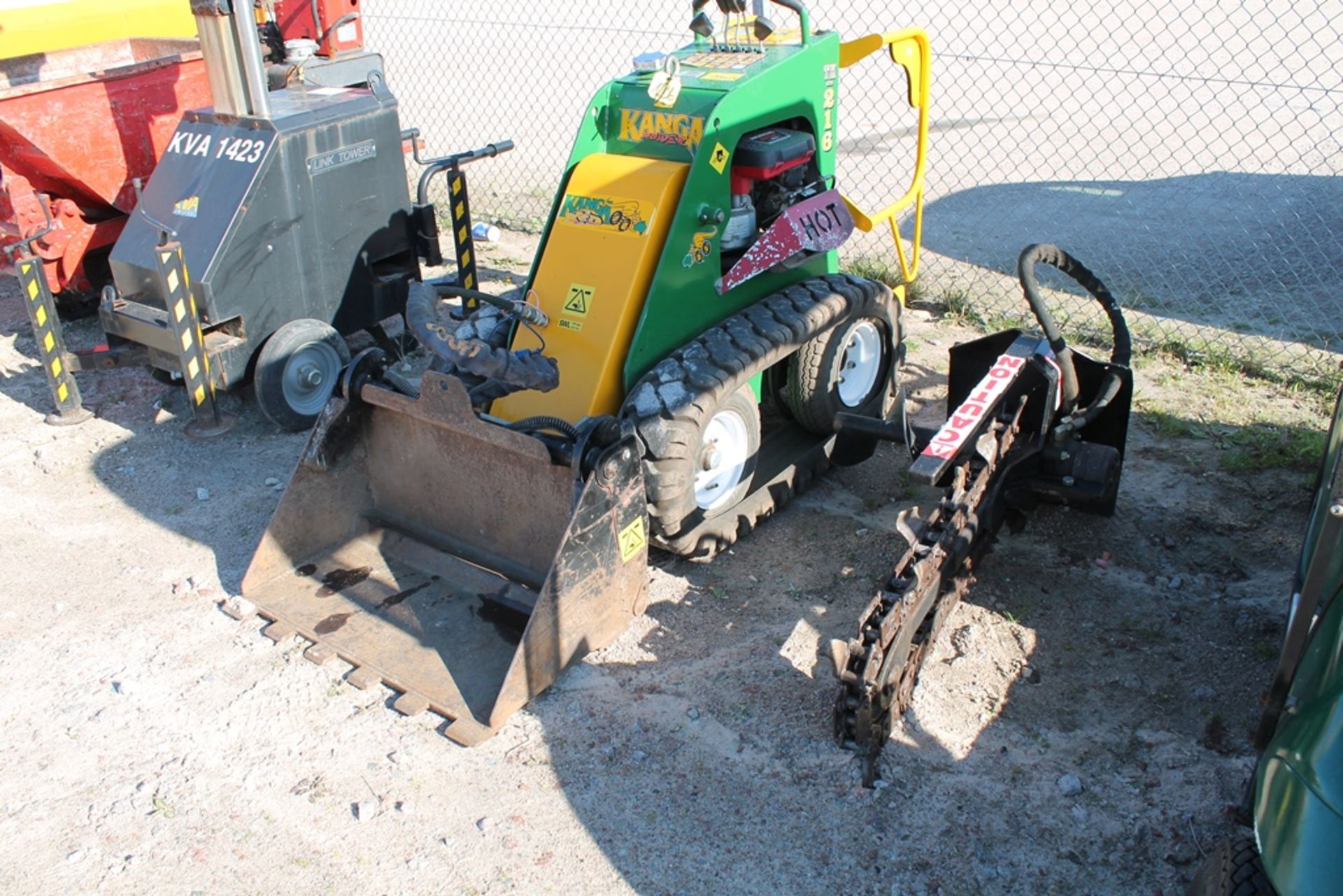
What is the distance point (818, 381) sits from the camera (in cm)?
496

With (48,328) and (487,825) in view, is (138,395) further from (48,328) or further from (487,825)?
(487,825)

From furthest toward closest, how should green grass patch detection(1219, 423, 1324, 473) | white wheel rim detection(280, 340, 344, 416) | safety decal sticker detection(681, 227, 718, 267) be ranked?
1. white wheel rim detection(280, 340, 344, 416)
2. green grass patch detection(1219, 423, 1324, 473)
3. safety decal sticker detection(681, 227, 718, 267)

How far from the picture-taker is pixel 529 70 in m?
14.2

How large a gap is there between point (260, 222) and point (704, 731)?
3544 mm

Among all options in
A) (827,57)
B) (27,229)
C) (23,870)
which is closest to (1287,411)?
(827,57)

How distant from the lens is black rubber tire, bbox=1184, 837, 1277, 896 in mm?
2605

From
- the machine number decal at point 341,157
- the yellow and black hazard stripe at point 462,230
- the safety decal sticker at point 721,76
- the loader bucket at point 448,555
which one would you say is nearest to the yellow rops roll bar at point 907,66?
the safety decal sticker at point 721,76

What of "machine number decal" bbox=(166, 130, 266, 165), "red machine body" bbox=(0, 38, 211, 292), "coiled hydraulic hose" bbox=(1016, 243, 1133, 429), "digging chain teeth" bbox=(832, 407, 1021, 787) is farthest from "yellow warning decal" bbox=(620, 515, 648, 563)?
"red machine body" bbox=(0, 38, 211, 292)

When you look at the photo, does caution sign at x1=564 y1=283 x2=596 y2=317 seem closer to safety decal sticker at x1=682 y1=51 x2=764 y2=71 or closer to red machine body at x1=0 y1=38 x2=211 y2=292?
safety decal sticker at x1=682 y1=51 x2=764 y2=71

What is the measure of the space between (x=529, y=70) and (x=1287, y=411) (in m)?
10.5

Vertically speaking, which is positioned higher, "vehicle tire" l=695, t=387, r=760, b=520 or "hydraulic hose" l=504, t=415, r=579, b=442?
"hydraulic hose" l=504, t=415, r=579, b=442

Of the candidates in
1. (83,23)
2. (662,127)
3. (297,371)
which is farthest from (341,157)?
(83,23)

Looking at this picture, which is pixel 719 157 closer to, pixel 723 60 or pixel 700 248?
pixel 700 248

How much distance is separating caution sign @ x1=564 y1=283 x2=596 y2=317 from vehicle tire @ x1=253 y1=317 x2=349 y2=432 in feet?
6.04
